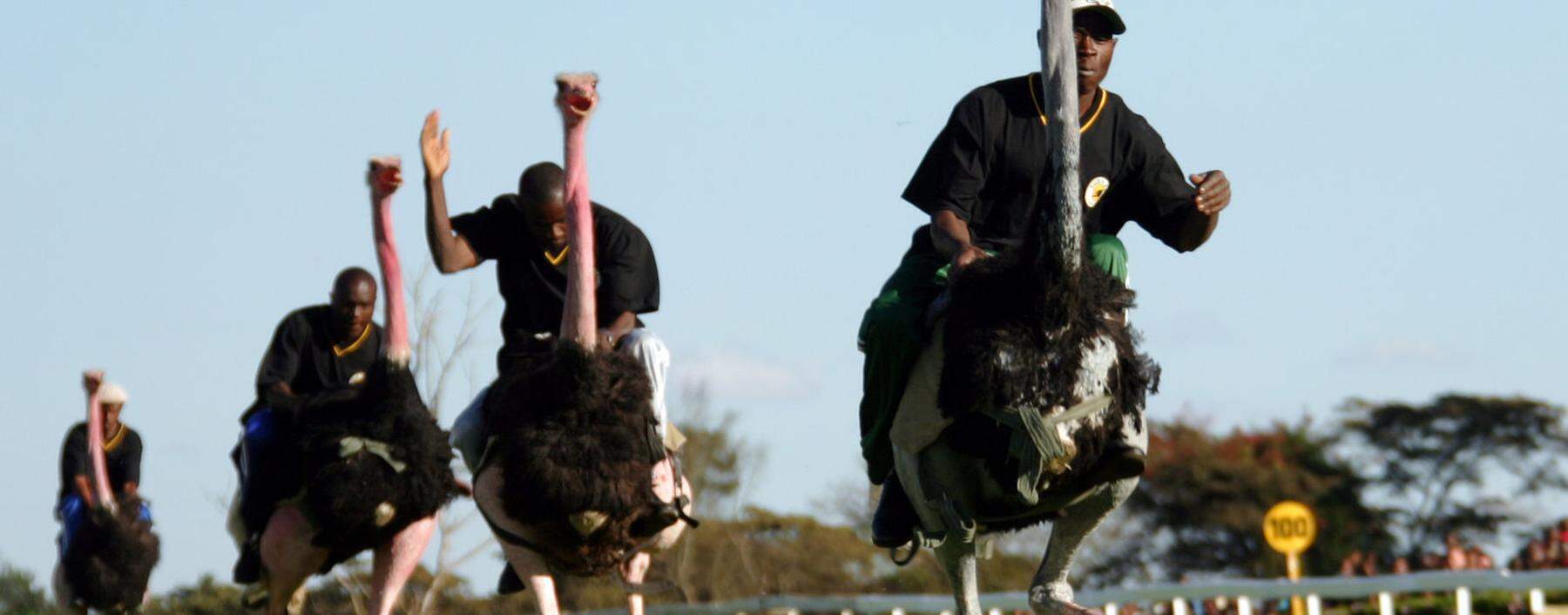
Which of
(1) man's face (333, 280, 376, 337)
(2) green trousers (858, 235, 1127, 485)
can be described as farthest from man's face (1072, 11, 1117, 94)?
(1) man's face (333, 280, 376, 337)

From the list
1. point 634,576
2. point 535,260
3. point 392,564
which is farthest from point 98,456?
point 634,576

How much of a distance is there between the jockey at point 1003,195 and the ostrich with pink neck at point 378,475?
324 cm

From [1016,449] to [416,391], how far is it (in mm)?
4636

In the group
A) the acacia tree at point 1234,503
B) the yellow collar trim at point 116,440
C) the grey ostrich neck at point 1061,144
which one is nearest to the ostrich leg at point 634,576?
the grey ostrich neck at point 1061,144

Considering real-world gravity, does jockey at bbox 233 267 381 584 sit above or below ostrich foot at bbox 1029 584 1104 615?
above

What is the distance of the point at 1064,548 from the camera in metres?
9.25

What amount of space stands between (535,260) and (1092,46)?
3.34m

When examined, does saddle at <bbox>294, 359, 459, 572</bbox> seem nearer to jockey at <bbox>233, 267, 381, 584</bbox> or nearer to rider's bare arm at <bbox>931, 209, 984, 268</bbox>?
jockey at <bbox>233, 267, 381, 584</bbox>

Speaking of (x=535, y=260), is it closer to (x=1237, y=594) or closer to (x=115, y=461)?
(x=1237, y=594)

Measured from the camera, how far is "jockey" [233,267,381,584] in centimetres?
1280

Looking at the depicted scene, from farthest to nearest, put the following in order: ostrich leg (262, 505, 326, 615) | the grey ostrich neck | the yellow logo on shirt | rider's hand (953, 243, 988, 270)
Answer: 1. ostrich leg (262, 505, 326, 615)
2. the yellow logo on shirt
3. rider's hand (953, 243, 988, 270)
4. the grey ostrich neck

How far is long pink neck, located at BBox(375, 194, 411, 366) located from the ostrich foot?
158 inches

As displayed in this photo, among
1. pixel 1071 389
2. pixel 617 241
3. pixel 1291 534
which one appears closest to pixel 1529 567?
pixel 1291 534

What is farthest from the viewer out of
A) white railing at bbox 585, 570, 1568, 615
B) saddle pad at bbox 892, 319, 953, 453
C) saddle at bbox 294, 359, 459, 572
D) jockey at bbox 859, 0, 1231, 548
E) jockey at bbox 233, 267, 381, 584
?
white railing at bbox 585, 570, 1568, 615
